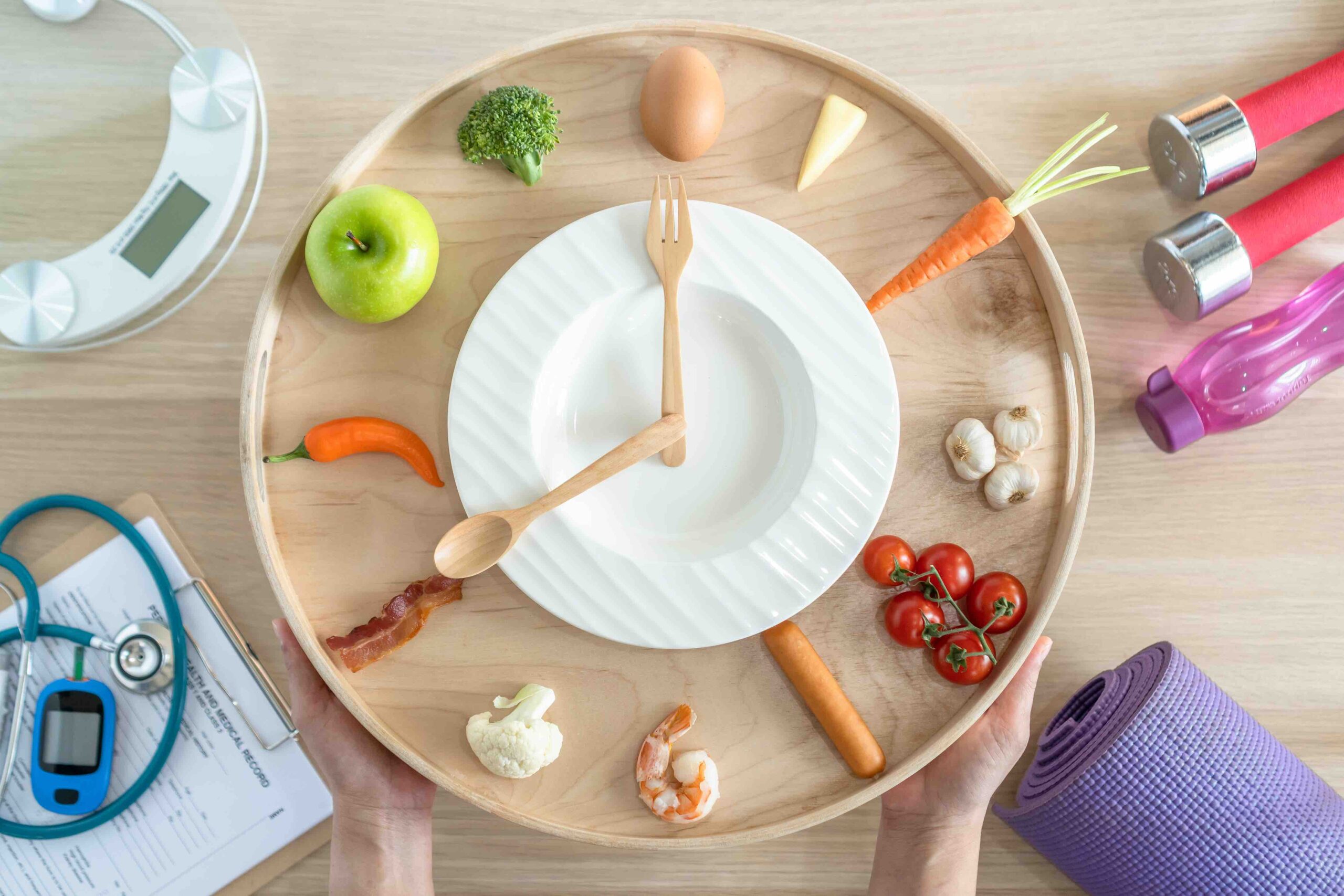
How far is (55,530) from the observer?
1.38 metres

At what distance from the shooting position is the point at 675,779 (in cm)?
102

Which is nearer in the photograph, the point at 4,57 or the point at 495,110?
the point at 495,110

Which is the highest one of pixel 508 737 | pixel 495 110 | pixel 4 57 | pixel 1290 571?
pixel 4 57

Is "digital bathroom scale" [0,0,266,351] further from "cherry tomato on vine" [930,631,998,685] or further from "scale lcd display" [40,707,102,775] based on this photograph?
"cherry tomato on vine" [930,631,998,685]

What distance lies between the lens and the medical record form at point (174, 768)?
4.42ft

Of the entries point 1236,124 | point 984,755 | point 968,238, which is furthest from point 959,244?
point 984,755

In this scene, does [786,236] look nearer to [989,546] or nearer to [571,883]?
[989,546]

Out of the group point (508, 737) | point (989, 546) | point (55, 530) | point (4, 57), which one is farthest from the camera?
point (55, 530)

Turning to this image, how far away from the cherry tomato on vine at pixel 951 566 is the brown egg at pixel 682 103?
595 mm

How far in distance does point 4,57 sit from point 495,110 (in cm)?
82

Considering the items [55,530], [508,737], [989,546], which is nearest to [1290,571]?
[989,546]

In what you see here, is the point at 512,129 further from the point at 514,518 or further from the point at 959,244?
the point at 959,244

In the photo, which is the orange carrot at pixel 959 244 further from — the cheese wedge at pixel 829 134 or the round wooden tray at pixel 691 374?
the cheese wedge at pixel 829 134

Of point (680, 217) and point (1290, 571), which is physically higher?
point (680, 217)
